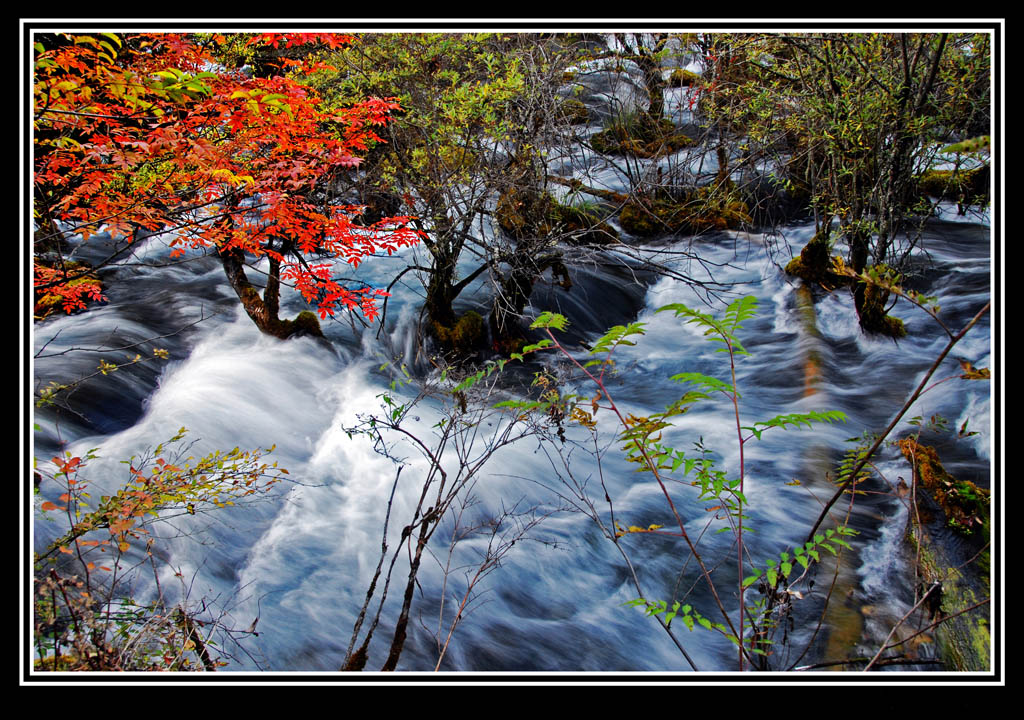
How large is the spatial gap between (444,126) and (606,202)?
2.20m

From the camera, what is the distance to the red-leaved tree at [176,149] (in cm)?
190

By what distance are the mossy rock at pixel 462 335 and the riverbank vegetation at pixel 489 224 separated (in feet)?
0.09

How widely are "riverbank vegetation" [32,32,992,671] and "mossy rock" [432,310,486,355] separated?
0.03 meters

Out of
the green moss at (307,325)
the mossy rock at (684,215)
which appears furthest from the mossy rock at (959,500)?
the green moss at (307,325)

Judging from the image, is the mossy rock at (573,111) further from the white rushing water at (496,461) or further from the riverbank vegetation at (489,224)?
the white rushing water at (496,461)

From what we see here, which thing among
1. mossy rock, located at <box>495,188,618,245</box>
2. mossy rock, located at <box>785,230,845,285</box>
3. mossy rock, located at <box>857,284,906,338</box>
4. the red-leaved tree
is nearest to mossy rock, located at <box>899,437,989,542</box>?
mossy rock, located at <box>857,284,906,338</box>

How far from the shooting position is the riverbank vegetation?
2043 millimetres

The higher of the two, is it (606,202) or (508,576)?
(606,202)
